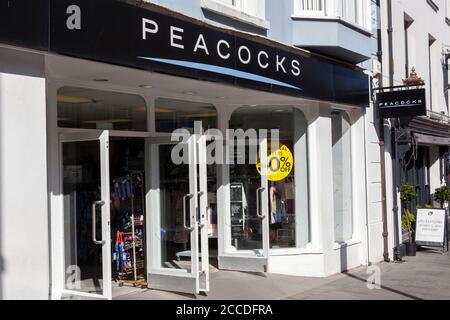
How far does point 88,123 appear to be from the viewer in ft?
24.5

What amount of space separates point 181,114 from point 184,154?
49.1 inches

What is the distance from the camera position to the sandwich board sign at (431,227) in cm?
1257

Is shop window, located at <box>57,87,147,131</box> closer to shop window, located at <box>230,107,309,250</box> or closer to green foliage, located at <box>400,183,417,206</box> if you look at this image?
shop window, located at <box>230,107,309,250</box>

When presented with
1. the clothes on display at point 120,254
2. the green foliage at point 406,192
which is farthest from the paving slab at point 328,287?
the green foliage at point 406,192

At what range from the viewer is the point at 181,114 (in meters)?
9.00

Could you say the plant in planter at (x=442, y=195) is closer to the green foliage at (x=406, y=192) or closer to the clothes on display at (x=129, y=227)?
the green foliage at (x=406, y=192)

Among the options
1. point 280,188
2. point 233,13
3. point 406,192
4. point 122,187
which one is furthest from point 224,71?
point 406,192

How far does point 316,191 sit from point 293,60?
7.50 ft

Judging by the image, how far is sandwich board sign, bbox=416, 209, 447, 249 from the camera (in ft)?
41.2

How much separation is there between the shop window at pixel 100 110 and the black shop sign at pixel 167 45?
1267 millimetres

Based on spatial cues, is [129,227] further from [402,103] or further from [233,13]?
[402,103]

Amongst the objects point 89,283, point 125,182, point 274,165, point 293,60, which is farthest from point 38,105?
point 274,165

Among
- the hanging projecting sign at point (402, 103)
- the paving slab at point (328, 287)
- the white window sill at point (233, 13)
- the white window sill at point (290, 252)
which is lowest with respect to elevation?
the paving slab at point (328, 287)

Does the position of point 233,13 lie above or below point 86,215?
above
